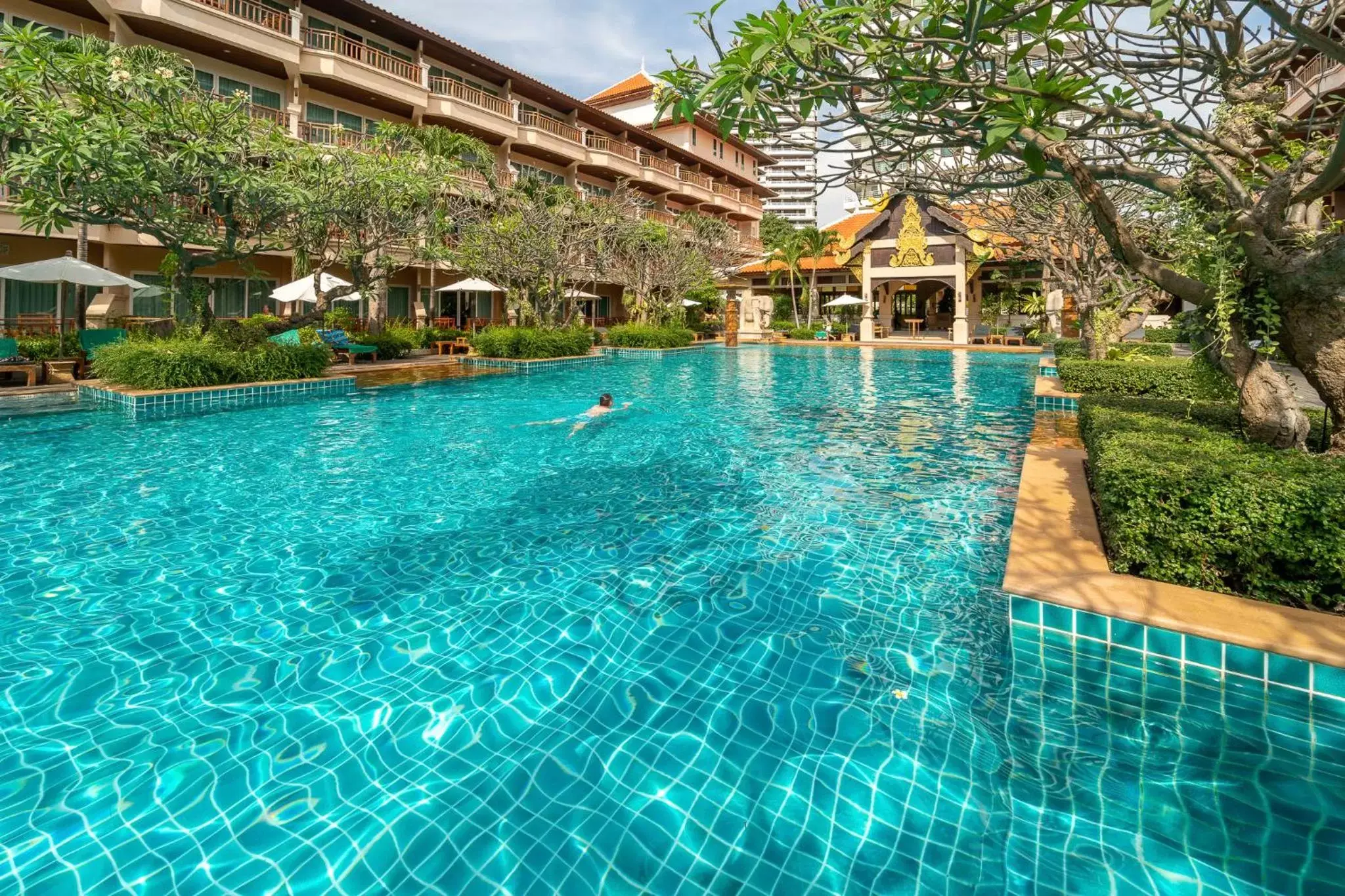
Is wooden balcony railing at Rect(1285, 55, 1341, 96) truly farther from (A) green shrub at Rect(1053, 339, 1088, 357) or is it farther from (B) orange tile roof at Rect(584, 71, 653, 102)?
(B) orange tile roof at Rect(584, 71, 653, 102)

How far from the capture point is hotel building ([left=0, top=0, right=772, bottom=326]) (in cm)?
1959

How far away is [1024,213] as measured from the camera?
14891mm

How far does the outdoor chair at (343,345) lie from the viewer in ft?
68.4

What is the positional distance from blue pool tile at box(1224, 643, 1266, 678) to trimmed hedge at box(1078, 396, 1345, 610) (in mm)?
606

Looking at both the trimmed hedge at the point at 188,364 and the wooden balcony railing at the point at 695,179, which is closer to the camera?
the trimmed hedge at the point at 188,364

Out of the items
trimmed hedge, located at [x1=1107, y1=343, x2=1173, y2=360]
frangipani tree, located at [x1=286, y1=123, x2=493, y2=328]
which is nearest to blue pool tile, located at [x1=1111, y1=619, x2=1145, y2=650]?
trimmed hedge, located at [x1=1107, y1=343, x2=1173, y2=360]

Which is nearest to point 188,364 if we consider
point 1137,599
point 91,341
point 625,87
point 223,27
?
point 91,341

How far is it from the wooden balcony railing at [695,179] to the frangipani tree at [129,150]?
30744 mm

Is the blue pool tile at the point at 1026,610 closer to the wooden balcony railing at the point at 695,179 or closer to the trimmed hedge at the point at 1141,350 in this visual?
the trimmed hedge at the point at 1141,350

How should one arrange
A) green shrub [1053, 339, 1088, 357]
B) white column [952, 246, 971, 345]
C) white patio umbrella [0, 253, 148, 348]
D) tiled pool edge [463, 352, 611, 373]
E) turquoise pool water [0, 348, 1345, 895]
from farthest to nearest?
white column [952, 246, 971, 345] → tiled pool edge [463, 352, 611, 373] → green shrub [1053, 339, 1088, 357] → white patio umbrella [0, 253, 148, 348] → turquoise pool water [0, 348, 1345, 895]

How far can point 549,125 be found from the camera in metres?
33.4

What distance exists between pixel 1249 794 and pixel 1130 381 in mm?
8875

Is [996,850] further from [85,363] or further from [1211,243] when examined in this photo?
[85,363]

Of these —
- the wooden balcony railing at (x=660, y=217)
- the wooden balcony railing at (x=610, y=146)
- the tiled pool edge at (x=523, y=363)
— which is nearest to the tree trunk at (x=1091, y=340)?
the tiled pool edge at (x=523, y=363)
